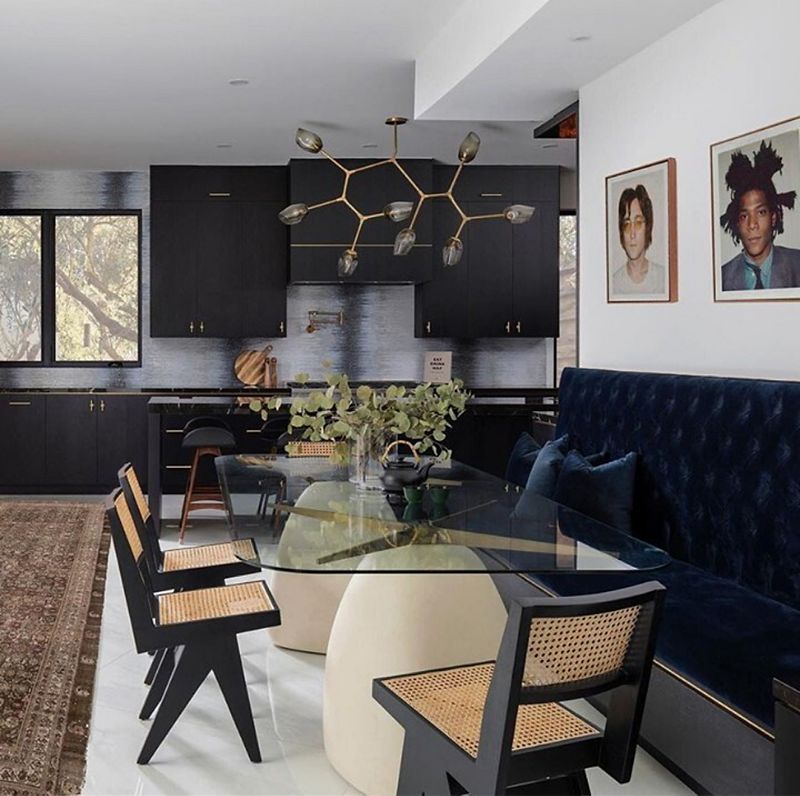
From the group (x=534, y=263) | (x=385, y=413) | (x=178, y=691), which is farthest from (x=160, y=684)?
(x=534, y=263)

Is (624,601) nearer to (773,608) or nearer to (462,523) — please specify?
(462,523)

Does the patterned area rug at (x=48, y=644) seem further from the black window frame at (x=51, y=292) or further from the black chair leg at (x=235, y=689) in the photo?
the black window frame at (x=51, y=292)

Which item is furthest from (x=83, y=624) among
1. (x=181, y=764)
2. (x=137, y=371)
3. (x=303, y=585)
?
(x=137, y=371)

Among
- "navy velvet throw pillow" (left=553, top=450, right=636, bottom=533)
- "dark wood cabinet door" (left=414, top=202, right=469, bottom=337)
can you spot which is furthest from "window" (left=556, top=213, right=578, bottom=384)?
"navy velvet throw pillow" (left=553, top=450, right=636, bottom=533)

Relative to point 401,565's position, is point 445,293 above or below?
above

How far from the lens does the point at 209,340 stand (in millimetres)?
8664

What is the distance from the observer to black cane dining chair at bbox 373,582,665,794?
1.84 m

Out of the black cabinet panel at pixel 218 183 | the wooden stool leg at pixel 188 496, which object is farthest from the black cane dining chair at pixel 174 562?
the black cabinet panel at pixel 218 183

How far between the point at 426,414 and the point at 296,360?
5.11 metres

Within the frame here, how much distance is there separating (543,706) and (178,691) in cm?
126

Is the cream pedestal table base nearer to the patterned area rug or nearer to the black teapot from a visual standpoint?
the black teapot

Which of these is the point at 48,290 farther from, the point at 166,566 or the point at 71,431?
the point at 166,566

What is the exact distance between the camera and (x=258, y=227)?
8.28m

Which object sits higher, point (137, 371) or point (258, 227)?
point (258, 227)
